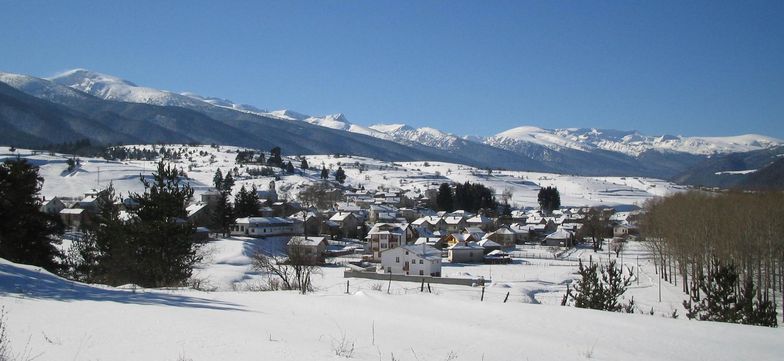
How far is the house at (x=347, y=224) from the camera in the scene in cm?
8170

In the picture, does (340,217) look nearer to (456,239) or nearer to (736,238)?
(456,239)

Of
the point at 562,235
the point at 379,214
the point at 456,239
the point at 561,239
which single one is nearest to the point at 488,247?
the point at 456,239

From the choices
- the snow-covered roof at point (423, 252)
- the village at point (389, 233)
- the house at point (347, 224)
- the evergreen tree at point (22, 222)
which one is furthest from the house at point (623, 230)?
the evergreen tree at point (22, 222)

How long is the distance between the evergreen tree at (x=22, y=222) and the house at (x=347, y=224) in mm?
56700

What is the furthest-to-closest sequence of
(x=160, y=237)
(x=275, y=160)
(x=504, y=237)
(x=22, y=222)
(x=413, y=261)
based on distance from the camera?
(x=275, y=160), (x=504, y=237), (x=413, y=261), (x=22, y=222), (x=160, y=237)

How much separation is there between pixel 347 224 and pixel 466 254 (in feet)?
80.9

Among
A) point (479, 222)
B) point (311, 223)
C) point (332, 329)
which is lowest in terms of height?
point (311, 223)

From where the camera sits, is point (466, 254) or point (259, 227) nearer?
point (466, 254)

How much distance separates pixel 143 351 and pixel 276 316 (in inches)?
120

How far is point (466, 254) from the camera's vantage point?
6397cm

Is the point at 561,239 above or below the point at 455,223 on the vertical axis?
below

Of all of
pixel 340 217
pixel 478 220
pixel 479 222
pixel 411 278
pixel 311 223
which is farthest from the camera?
pixel 478 220

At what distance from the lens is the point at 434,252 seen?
5022 cm

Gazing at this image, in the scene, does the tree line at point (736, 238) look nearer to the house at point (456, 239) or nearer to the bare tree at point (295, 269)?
the bare tree at point (295, 269)
